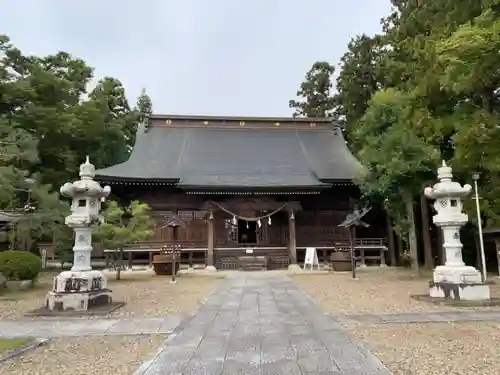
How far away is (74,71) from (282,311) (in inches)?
861

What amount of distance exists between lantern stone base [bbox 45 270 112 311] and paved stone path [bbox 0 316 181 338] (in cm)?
69

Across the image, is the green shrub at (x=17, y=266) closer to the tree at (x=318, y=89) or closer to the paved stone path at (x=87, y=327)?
the paved stone path at (x=87, y=327)

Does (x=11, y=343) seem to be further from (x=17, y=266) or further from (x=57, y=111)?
(x=57, y=111)

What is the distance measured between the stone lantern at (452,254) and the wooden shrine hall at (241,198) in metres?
8.42

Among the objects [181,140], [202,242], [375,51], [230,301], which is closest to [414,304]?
[230,301]

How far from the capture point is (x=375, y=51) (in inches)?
991

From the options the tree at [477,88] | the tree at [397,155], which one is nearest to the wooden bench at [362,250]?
the tree at [397,155]

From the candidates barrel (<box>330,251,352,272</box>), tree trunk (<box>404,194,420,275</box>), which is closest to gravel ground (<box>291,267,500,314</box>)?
tree trunk (<box>404,194,420,275</box>)

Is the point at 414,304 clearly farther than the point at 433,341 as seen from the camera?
Yes

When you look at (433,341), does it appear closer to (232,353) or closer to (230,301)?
(232,353)

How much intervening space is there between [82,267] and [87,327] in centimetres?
210

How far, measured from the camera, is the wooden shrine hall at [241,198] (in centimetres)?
1730

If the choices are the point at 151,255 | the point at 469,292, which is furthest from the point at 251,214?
the point at 469,292

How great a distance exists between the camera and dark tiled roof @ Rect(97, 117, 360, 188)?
17.9 meters
